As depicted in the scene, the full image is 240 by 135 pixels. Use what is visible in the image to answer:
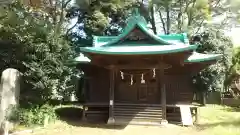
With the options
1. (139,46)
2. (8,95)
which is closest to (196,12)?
(139,46)

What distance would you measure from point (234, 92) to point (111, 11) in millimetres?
15231

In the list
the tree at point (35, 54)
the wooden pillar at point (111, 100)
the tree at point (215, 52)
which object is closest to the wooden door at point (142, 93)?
the wooden pillar at point (111, 100)

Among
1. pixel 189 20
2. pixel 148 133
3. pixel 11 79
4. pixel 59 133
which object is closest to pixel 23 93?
pixel 11 79

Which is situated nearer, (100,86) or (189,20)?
(100,86)

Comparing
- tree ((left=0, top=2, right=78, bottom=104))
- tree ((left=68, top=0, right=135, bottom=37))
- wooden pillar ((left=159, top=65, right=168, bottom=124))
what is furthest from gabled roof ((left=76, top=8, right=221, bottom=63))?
tree ((left=68, top=0, right=135, bottom=37))

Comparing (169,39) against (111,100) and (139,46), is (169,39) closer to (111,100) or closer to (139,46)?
(139,46)

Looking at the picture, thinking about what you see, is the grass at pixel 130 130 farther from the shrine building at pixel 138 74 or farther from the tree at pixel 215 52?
the tree at pixel 215 52

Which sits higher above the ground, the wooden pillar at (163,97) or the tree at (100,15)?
the tree at (100,15)

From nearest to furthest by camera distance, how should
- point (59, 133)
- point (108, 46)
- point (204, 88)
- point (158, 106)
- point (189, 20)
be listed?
point (59, 133), point (158, 106), point (108, 46), point (204, 88), point (189, 20)

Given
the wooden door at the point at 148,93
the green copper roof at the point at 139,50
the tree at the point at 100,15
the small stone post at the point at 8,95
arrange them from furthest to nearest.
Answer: the tree at the point at 100,15 < the wooden door at the point at 148,93 < the green copper roof at the point at 139,50 < the small stone post at the point at 8,95

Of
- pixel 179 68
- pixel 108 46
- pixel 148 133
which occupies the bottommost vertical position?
Result: pixel 148 133

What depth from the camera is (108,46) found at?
46.9 feet

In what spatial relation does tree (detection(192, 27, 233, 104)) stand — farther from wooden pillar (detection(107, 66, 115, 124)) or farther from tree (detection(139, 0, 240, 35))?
wooden pillar (detection(107, 66, 115, 124))

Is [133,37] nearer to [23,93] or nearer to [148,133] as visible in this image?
[148,133]
